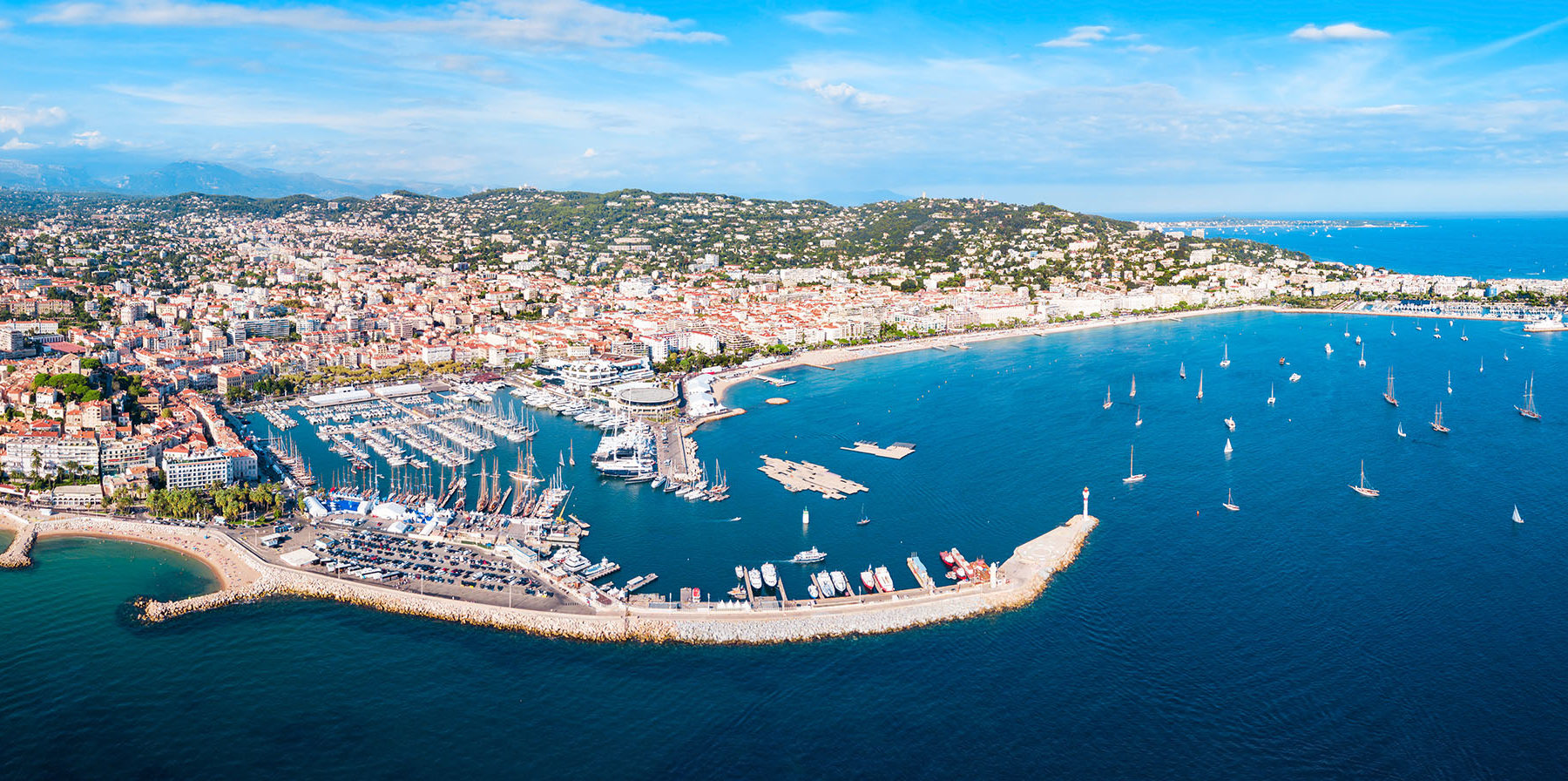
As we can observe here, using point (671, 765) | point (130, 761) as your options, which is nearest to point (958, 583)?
point (671, 765)

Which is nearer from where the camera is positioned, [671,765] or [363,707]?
[671,765]

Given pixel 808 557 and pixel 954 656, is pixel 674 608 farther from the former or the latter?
pixel 954 656

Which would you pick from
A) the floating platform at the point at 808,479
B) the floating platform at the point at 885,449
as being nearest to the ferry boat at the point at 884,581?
the floating platform at the point at 808,479

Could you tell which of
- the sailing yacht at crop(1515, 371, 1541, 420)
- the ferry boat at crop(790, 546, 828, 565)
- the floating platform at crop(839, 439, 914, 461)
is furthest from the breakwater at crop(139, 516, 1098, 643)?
the sailing yacht at crop(1515, 371, 1541, 420)

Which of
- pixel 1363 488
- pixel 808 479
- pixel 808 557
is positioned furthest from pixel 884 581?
pixel 1363 488

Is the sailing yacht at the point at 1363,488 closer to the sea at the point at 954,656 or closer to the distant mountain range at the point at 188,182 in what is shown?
the sea at the point at 954,656

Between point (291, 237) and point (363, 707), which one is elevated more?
point (291, 237)

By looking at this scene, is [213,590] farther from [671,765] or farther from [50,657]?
[671,765]
